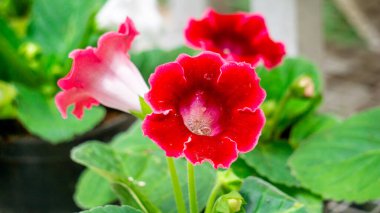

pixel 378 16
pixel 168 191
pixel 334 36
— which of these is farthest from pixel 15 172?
pixel 378 16

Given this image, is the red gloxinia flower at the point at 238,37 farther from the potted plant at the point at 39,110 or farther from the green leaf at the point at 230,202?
the potted plant at the point at 39,110

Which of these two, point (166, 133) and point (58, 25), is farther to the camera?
point (58, 25)

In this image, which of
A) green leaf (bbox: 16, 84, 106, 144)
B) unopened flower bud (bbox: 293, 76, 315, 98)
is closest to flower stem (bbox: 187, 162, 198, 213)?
unopened flower bud (bbox: 293, 76, 315, 98)

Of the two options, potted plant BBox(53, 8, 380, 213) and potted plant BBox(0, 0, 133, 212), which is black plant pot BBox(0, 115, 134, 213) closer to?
potted plant BBox(0, 0, 133, 212)

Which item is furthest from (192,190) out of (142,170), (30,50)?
(30,50)

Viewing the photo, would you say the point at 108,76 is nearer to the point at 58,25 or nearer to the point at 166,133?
the point at 166,133

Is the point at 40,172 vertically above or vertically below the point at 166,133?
below

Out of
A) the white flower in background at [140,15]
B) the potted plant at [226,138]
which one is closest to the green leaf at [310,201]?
the potted plant at [226,138]
